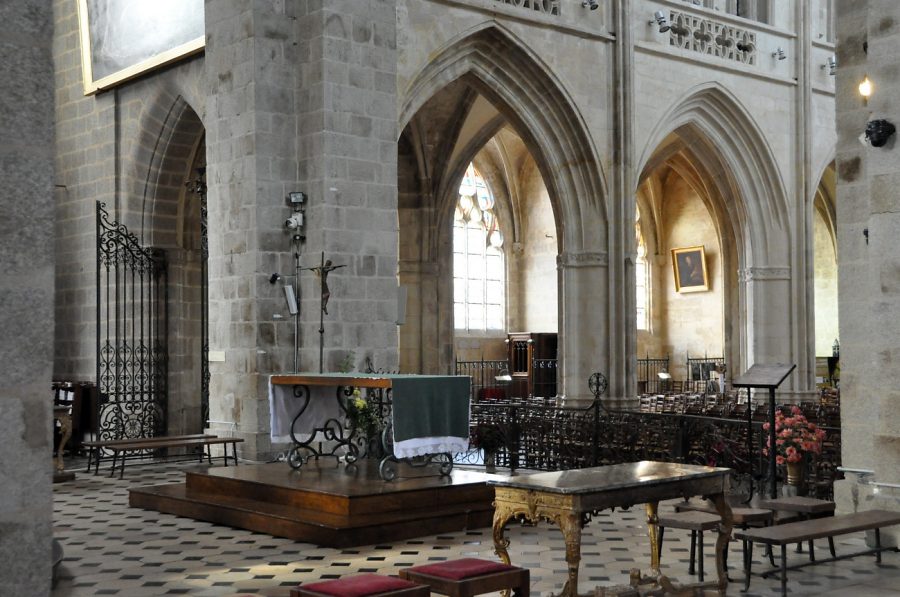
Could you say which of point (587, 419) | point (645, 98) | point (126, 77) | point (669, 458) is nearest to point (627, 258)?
point (645, 98)

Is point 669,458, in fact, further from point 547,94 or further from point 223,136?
point 547,94

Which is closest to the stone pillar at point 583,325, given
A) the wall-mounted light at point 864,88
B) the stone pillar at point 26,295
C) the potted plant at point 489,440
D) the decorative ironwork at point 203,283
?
the potted plant at point 489,440

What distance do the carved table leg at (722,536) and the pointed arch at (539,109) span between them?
9.74m

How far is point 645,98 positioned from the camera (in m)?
17.3

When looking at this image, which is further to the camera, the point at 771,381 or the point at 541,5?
the point at 541,5

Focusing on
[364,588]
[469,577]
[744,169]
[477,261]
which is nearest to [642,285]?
[477,261]

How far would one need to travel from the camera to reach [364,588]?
453 cm

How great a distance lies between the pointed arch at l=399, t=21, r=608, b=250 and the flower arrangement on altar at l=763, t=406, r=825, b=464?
760cm

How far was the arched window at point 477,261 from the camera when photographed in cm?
2459

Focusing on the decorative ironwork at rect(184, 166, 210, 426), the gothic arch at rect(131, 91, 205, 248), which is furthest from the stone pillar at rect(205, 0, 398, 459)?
the gothic arch at rect(131, 91, 205, 248)

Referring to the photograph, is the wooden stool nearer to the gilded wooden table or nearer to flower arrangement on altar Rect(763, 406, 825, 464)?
the gilded wooden table

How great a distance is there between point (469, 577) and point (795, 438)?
472 centimetres

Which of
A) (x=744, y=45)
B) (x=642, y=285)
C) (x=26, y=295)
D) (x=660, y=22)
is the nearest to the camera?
(x=26, y=295)

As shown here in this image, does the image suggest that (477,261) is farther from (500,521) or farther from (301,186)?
(500,521)
